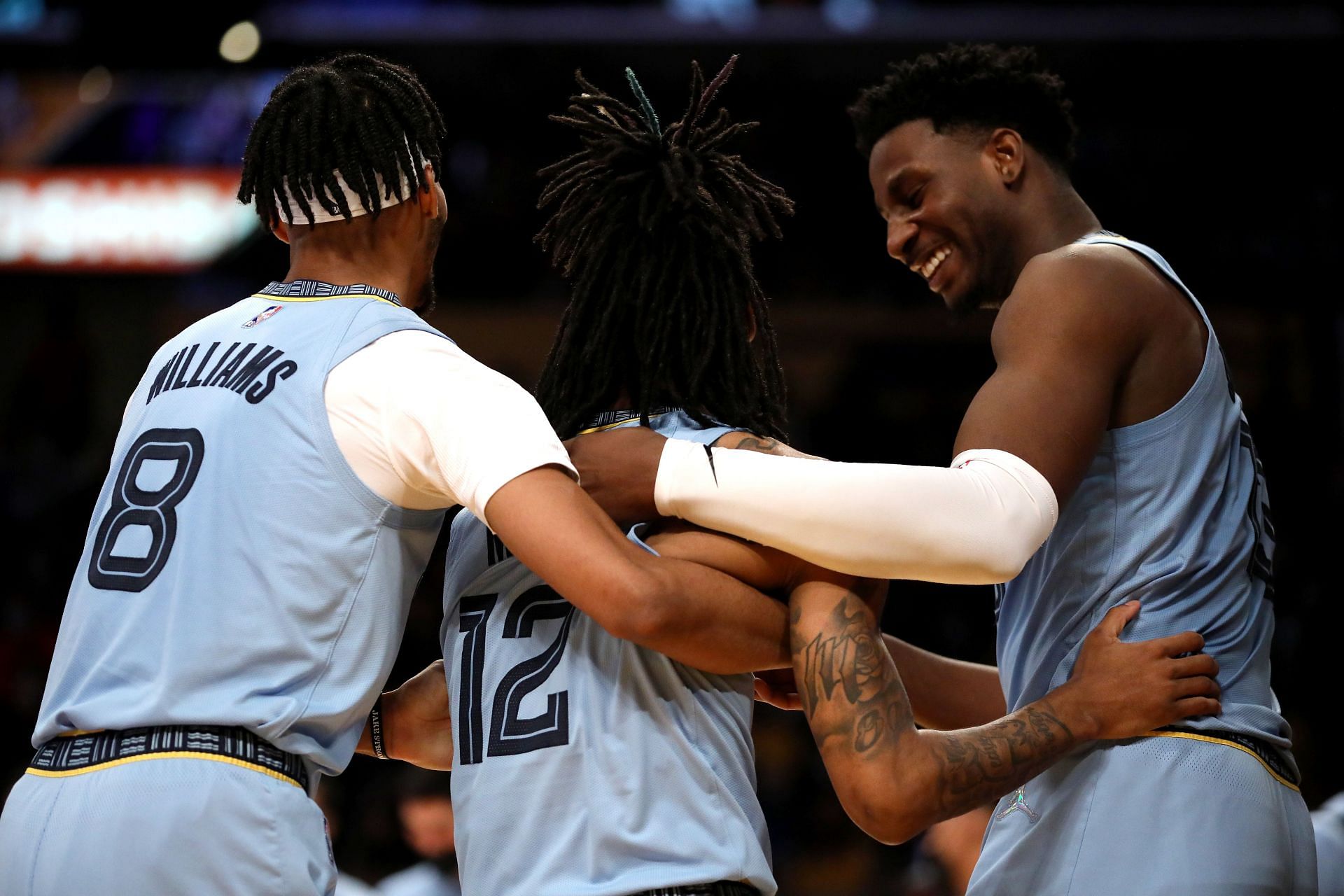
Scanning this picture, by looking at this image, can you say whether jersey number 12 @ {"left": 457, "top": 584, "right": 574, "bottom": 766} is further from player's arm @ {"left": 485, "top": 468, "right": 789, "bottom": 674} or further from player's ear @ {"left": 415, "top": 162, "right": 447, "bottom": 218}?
player's ear @ {"left": 415, "top": 162, "right": 447, "bottom": 218}

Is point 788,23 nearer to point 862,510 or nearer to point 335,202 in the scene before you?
point 335,202

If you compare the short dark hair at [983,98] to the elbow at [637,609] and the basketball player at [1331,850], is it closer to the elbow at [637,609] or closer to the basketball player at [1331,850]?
the elbow at [637,609]

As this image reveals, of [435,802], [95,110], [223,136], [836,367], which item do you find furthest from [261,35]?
[435,802]

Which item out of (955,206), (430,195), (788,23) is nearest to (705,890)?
(430,195)

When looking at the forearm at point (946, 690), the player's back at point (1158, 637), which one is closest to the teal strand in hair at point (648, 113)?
the player's back at point (1158, 637)

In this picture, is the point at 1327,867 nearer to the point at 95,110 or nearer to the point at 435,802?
the point at 435,802

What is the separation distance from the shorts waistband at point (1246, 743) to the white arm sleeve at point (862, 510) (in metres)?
0.41

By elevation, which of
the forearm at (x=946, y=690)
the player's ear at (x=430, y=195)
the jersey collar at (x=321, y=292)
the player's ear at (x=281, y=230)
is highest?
the player's ear at (x=430, y=195)

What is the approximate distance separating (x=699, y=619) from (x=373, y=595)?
1.63 feet

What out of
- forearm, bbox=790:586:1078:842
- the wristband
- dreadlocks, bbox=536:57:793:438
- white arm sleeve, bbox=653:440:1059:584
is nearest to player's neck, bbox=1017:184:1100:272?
dreadlocks, bbox=536:57:793:438

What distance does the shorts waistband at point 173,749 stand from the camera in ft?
6.44

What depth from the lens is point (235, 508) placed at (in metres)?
2.06

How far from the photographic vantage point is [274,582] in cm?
204

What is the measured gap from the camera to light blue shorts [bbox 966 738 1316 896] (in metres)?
2.25
